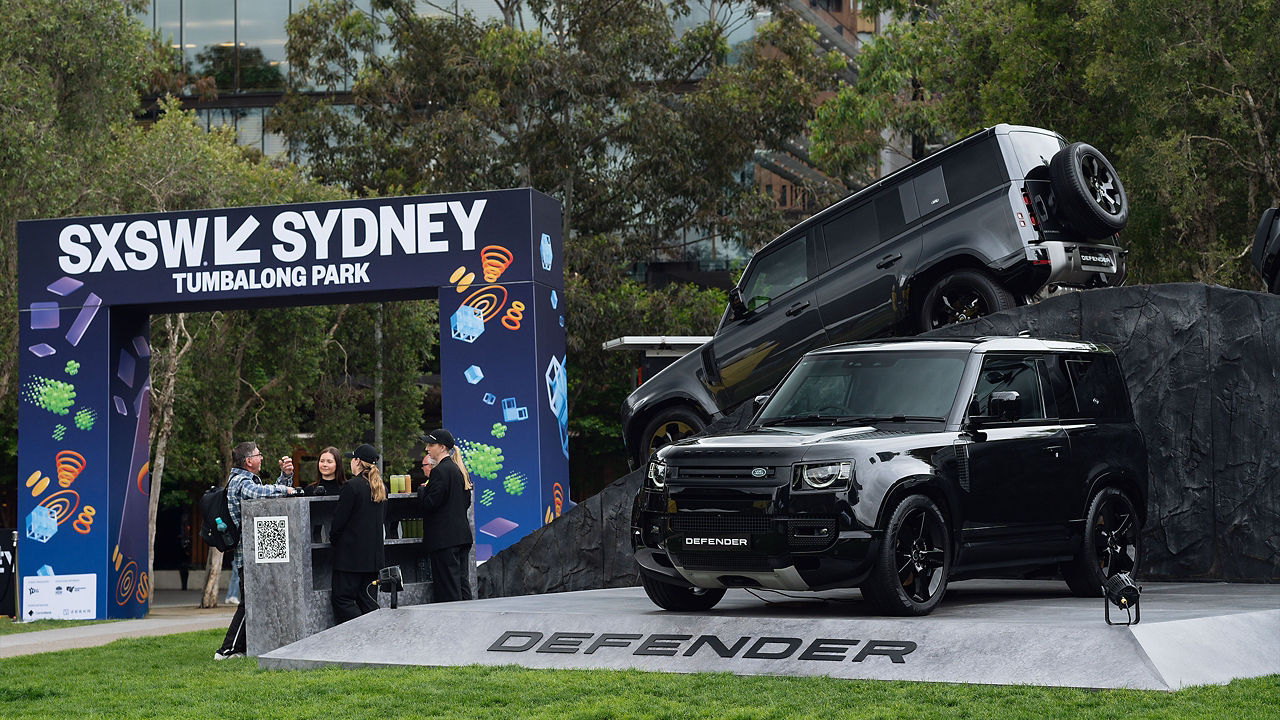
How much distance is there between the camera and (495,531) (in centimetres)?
1727

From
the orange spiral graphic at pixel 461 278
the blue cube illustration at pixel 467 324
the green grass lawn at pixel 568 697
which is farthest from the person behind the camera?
the orange spiral graphic at pixel 461 278

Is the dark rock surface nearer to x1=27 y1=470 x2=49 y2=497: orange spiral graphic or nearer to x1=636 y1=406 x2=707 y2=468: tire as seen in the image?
x1=636 y1=406 x2=707 y2=468: tire

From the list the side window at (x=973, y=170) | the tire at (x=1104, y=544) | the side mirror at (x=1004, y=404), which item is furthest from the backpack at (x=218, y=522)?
the side window at (x=973, y=170)

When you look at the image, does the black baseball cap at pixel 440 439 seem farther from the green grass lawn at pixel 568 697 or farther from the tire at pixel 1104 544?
the tire at pixel 1104 544

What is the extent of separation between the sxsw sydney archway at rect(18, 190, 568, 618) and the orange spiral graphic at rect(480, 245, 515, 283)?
24 mm

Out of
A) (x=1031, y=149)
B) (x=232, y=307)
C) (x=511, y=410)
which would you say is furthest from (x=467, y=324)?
(x=1031, y=149)

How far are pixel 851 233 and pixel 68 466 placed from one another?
36.4ft

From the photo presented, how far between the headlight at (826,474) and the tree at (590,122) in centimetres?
2208

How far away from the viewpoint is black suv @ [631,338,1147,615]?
9.37 m

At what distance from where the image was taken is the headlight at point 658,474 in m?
9.98

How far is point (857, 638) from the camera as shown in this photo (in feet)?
29.9

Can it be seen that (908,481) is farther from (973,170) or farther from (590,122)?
(590,122)

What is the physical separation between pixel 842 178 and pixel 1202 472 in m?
20.7

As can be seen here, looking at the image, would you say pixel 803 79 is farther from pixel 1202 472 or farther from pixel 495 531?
pixel 1202 472
